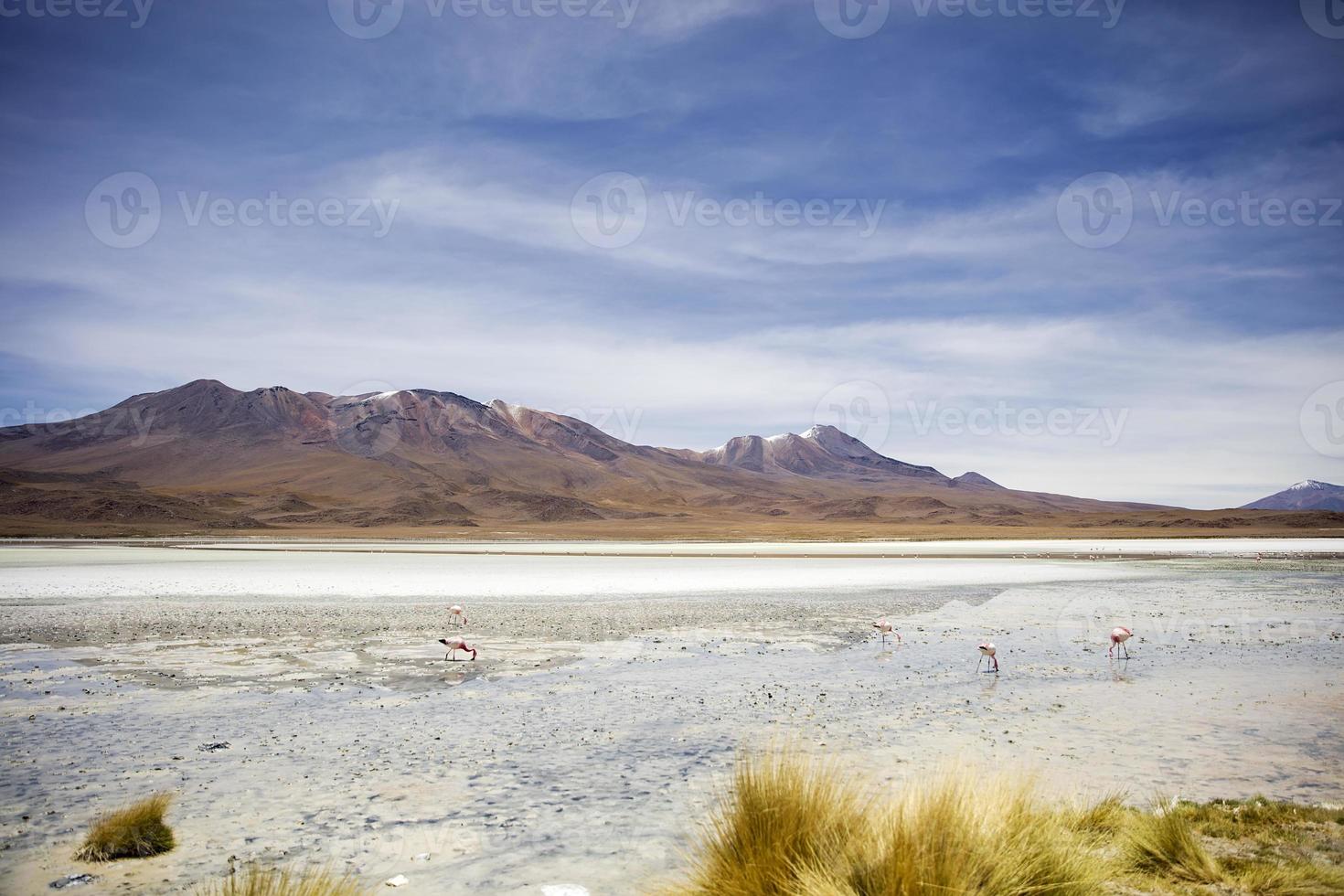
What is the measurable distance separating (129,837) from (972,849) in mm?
5314

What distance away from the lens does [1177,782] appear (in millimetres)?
6809

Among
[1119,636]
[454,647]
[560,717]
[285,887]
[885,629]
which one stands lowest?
[560,717]

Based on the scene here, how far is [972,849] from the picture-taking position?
4.20m

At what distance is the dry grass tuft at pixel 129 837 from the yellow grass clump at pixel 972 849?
3601mm

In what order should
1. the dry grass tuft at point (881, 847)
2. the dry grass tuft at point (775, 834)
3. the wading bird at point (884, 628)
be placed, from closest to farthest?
the dry grass tuft at point (881, 847) → the dry grass tuft at point (775, 834) → the wading bird at point (884, 628)

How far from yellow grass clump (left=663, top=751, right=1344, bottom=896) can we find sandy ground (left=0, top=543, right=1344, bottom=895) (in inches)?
37.8

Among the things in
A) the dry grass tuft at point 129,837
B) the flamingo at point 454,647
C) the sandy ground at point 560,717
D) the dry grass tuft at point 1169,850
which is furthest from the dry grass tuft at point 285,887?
the flamingo at point 454,647

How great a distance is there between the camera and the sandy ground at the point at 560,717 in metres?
5.82

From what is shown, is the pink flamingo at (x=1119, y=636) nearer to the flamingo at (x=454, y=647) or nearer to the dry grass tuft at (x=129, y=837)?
the flamingo at (x=454, y=647)

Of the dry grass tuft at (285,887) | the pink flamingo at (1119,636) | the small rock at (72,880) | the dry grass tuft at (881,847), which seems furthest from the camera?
the pink flamingo at (1119,636)

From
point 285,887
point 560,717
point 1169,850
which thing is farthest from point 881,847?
point 560,717

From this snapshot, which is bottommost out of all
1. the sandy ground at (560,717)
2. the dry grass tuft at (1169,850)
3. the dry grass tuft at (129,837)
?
the sandy ground at (560,717)

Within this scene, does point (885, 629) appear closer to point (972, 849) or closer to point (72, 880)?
point (972, 849)

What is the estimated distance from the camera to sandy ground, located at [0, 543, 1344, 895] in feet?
19.1
